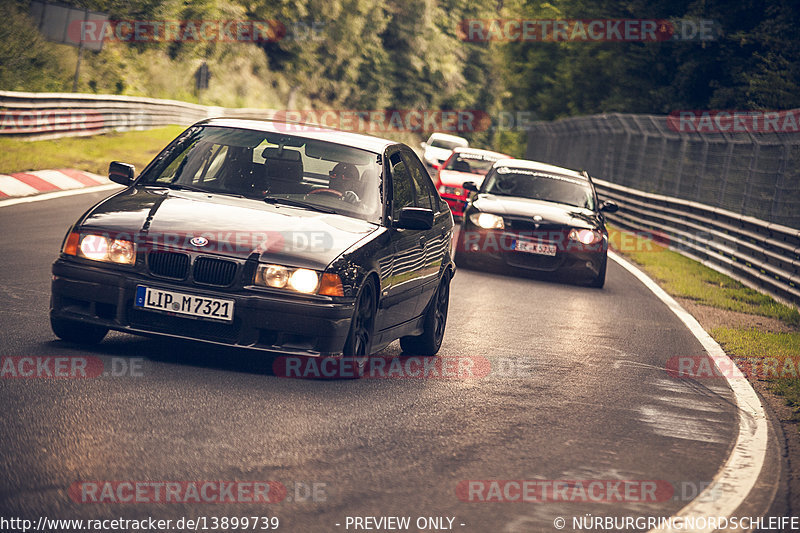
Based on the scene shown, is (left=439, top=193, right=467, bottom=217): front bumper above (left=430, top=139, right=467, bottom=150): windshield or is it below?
below

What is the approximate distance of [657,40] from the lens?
4375 centimetres

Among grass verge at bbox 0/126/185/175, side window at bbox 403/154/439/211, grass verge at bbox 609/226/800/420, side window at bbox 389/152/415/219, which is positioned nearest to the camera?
side window at bbox 389/152/415/219

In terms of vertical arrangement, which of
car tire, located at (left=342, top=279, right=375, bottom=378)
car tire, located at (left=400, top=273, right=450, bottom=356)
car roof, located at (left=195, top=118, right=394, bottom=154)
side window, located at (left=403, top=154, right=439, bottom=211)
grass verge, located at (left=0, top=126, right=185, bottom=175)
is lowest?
grass verge, located at (left=0, top=126, right=185, bottom=175)

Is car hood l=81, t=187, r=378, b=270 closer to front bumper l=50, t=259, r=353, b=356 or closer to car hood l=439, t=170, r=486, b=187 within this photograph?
front bumper l=50, t=259, r=353, b=356

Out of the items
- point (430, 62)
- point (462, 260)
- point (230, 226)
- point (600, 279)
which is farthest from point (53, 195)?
point (430, 62)

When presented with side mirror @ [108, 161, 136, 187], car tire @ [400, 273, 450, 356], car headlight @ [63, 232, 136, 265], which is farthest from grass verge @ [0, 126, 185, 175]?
car headlight @ [63, 232, 136, 265]

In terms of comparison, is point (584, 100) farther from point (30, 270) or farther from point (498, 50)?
point (30, 270)

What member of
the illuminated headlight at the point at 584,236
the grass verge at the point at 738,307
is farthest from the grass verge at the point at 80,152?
the grass verge at the point at 738,307

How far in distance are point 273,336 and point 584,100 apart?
173ft

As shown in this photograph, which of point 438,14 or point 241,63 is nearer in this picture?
point 241,63

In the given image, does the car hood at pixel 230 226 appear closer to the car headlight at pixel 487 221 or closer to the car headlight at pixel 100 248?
the car headlight at pixel 100 248

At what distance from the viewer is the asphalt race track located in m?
4.82

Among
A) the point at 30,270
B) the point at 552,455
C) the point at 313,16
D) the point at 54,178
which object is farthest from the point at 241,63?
the point at 552,455

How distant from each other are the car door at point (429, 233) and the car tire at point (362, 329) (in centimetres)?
106
